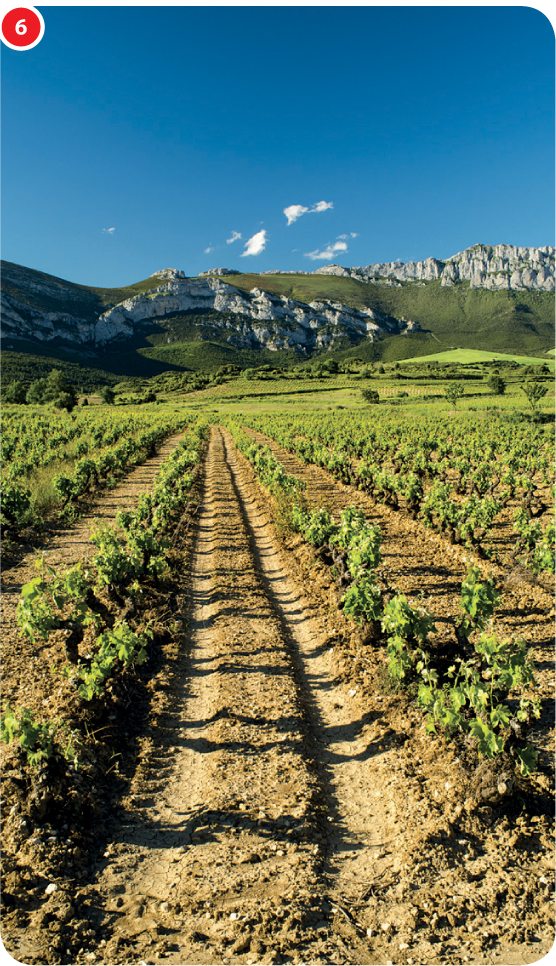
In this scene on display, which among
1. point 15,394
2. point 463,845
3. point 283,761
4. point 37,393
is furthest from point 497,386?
point 15,394

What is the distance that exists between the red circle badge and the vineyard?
255 inches

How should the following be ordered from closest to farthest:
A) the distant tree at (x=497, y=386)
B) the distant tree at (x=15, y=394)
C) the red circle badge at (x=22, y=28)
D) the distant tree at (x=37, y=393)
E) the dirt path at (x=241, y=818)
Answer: the dirt path at (x=241, y=818) → the red circle badge at (x=22, y=28) → the distant tree at (x=497, y=386) → the distant tree at (x=37, y=393) → the distant tree at (x=15, y=394)

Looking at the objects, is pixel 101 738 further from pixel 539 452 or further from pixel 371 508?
pixel 539 452

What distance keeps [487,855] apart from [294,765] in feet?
7.12

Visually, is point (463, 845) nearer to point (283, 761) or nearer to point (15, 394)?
point (283, 761)

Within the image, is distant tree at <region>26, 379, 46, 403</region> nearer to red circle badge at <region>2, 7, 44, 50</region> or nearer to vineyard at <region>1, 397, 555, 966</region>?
vineyard at <region>1, 397, 555, 966</region>

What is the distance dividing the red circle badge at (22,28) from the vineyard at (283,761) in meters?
6.47

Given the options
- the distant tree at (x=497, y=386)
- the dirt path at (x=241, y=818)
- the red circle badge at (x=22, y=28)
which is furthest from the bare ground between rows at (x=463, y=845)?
the distant tree at (x=497, y=386)

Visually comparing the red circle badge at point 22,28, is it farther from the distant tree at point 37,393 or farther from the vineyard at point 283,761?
the distant tree at point 37,393

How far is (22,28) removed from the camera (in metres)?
4.69

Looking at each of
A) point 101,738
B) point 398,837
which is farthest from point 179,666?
point 398,837

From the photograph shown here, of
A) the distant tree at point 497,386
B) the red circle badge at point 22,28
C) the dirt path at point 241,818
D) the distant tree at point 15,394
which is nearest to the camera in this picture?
the dirt path at point 241,818

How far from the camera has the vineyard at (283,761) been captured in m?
3.78

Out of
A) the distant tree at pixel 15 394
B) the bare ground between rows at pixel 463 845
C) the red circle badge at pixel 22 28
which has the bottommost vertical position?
the bare ground between rows at pixel 463 845
